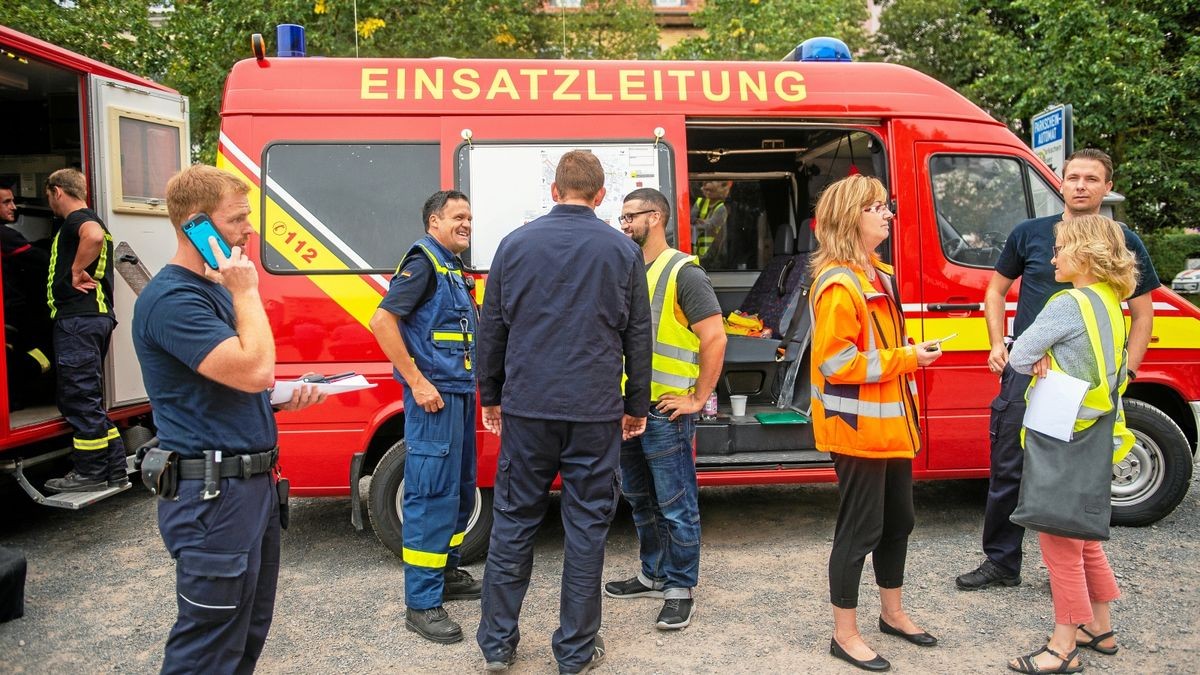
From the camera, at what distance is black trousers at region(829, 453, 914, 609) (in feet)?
10.6

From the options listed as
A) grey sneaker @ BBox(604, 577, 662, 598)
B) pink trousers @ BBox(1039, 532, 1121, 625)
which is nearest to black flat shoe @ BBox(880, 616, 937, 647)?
pink trousers @ BBox(1039, 532, 1121, 625)

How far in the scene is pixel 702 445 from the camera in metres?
4.86

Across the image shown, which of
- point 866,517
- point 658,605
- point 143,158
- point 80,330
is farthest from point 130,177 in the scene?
point 866,517

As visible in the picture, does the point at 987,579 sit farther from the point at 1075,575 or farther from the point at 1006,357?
the point at 1006,357

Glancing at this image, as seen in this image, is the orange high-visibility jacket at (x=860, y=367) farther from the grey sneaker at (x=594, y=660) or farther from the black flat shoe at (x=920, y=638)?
the grey sneaker at (x=594, y=660)

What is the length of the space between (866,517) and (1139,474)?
8.94ft

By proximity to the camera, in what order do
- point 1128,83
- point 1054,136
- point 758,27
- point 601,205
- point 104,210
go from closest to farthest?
point 601,205 < point 104,210 < point 1054,136 < point 1128,83 < point 758,27

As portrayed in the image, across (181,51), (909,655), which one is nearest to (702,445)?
(909,655)

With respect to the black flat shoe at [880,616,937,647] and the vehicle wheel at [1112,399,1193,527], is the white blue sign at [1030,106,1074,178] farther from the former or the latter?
the black flat shoe at [880,616,937,647]

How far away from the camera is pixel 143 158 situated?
593cm

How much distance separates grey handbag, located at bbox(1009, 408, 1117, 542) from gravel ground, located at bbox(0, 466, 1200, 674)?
0.61 metres

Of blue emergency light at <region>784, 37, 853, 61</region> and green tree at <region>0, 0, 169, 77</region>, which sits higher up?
green tree at <region>0, 0, 169, 77</region>

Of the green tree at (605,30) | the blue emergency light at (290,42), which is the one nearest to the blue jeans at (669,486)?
the blue emergency light at (290,42)

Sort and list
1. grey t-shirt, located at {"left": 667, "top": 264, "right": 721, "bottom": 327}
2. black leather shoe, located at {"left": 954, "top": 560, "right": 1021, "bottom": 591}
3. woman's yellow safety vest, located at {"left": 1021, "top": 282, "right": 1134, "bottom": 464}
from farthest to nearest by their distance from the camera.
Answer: black leather shoe, located at {"left": 954, "top": 560, "right": 1021, "bottom": 591} → grey t-shirt, located at {"left": 667, "top": 264, "right": 721, "bottom": 327} → woman's yellow safety vest, located at {"left": 1021, "top": 282, "right": 1134, "bottom": 464}
